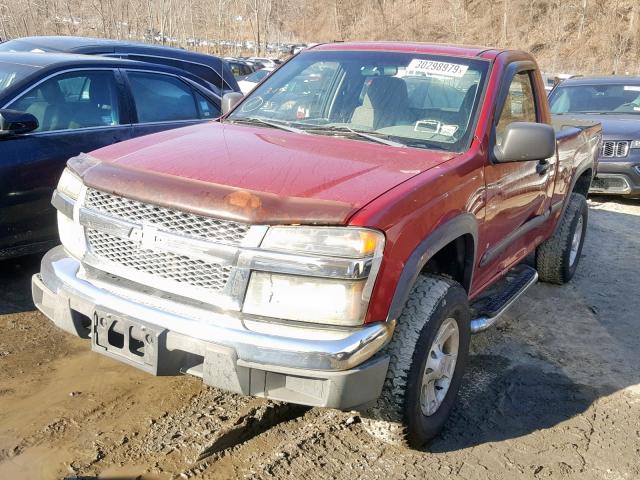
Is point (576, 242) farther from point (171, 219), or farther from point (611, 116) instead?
point (611, 116)

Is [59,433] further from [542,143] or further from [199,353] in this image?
[542,143]

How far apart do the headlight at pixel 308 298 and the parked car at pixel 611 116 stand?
727 cm

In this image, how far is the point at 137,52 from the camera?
8.39 m

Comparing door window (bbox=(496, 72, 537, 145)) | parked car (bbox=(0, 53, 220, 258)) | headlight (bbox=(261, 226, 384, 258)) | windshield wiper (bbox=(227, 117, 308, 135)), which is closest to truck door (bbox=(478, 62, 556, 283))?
door window (bbox=(496, 72, 537, 145))

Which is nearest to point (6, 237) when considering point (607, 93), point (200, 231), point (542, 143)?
point (200, 231)

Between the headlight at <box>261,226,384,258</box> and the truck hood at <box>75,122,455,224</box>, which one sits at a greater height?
the truck hood at <box>75,122,455,224</box>

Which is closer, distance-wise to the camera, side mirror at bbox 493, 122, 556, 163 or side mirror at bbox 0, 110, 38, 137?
side mirror at bbox 493, 122, 556, 163

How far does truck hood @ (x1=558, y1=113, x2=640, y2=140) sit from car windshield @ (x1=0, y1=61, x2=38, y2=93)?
6.85 meters

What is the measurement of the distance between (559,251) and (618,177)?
399cm

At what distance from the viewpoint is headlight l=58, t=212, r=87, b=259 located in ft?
10.3

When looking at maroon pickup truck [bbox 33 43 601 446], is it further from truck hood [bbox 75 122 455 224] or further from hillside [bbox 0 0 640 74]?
hillside [bbox 0 0 640 74]

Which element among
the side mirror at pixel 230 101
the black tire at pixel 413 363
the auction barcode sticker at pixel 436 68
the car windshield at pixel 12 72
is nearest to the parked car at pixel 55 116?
the car windshield at pixel 12 72

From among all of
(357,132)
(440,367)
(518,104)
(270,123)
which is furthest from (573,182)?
(440,367)

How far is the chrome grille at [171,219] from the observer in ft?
8.80
